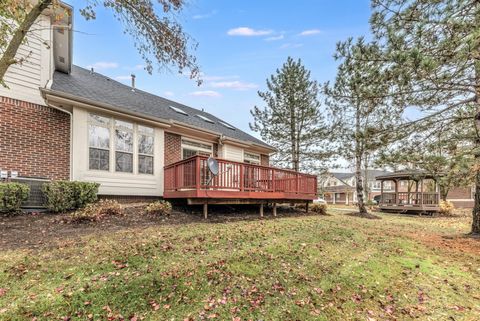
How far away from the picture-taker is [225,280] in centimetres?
408

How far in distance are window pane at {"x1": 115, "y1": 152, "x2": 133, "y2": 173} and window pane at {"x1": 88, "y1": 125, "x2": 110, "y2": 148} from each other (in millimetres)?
522

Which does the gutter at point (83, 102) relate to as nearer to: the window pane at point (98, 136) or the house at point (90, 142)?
the house at point (90, 142)

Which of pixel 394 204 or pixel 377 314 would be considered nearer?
pixel 377 314

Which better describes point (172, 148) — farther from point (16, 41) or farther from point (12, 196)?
point (16, 41)

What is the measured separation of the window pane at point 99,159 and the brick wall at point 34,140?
65 cm

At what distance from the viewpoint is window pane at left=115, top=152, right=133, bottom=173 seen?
29.4ft

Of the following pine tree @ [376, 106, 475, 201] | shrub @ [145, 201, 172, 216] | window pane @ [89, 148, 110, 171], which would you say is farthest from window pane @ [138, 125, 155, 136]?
pine tree @ [376, 106, 475, 201]

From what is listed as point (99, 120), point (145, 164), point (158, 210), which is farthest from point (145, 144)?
point (158, 210)

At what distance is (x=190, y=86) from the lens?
877cm

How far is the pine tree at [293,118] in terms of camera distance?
63.9 ft

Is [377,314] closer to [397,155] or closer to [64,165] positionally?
[397,155]

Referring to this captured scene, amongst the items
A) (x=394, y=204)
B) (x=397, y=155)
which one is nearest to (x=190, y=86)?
(x=397, y=155)

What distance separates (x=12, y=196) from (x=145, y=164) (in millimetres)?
3925

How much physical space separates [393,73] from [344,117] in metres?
8.90
